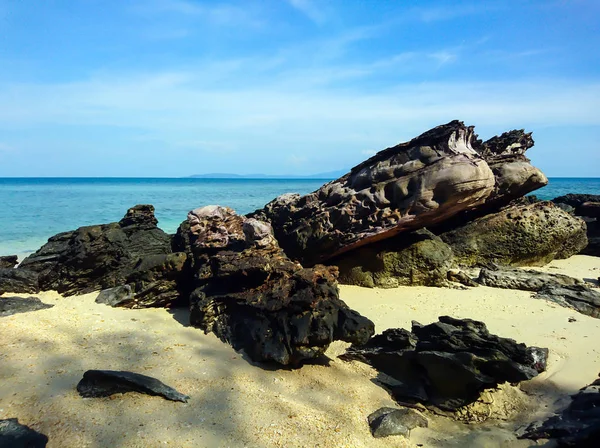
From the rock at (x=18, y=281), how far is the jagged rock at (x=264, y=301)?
2252 millimetres

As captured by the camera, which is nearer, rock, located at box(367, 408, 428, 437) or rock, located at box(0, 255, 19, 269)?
rock, located at box(367, 408, 428, 437)

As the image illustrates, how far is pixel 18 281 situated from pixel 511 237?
26.2 ft

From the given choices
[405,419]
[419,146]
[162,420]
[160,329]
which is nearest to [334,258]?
[419,146]

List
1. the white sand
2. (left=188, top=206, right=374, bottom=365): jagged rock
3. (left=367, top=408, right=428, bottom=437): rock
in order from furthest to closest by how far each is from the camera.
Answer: (left=188, top=206, right=374, bottom=365): jagged rock < (left=367, top=408, right=428, bottom=437): rock < the white sand

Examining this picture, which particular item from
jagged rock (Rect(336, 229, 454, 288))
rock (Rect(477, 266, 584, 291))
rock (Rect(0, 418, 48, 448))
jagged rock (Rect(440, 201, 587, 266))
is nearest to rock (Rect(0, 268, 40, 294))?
rock (Rect(0, 418, 48, 448))

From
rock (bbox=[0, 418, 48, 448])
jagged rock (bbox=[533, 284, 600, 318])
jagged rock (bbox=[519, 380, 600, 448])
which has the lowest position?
jagged rock (bbox=[533, 284, 600, 318])

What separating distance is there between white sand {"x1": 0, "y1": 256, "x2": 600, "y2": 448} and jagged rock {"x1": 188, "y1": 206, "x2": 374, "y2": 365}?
195mm

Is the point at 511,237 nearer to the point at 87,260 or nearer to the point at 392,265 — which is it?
the point at 392,265

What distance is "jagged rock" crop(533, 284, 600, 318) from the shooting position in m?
5.76

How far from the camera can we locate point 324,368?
156 inches

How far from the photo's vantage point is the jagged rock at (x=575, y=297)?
576cm

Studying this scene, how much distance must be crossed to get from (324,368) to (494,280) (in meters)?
4.07

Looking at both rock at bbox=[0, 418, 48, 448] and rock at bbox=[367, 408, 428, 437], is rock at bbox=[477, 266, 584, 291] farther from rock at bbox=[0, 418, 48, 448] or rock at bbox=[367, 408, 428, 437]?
rock at bbox=[0, 418, 48, 448]

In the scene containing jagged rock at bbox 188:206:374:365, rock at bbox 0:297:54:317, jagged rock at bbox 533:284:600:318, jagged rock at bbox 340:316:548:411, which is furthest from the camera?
jagged rock at bbox 533:284:600:318
